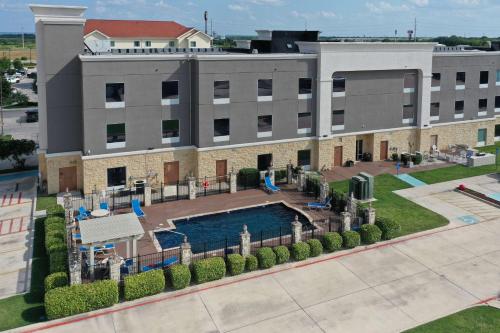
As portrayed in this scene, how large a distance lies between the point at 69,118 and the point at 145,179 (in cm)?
689

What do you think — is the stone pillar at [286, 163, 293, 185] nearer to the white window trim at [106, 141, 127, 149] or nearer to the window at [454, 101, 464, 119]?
the white window trim at [106, 141, 127, 149]

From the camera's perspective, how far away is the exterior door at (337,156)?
43250mm

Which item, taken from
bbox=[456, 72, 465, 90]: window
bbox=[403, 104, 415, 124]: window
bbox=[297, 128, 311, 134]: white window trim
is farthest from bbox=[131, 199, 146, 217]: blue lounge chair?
bbox=[456, 72, 465, 90]: window

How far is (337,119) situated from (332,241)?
18264 millimetres

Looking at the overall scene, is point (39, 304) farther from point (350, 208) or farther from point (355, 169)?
point (355, 169)

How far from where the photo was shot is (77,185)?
1447 inches

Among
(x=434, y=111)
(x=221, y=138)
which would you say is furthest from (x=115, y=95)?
(x=434, y=111)

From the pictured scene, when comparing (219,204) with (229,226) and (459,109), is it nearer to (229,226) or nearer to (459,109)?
(229,226)

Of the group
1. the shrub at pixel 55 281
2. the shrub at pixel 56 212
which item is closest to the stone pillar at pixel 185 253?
the shrub at pixel 55 281

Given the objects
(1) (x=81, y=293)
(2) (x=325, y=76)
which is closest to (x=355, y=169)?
(2) (x=325, y=76)

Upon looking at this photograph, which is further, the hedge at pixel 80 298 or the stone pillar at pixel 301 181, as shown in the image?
the stone pillar at pixel 301 181

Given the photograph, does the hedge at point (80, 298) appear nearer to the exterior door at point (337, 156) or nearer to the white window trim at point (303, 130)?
the white window trim at point (303, 130)

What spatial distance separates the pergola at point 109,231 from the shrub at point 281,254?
22.1 ft

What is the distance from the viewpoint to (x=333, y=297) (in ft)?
73.0
